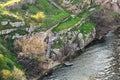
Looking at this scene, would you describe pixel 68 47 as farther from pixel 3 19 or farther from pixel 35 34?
pixel 3 19

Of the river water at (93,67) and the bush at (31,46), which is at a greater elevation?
the bush at (31,46)

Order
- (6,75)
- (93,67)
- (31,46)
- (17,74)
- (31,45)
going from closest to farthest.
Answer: (6,75) → (17,74) → (93,67) → (31,46) → (31,45)

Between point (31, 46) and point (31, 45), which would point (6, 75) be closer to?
point (31, 46)

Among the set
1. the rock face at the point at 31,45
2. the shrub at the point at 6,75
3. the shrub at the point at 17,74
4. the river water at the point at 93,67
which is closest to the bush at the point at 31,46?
the rock face at the point at 31,45

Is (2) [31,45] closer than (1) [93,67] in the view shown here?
No

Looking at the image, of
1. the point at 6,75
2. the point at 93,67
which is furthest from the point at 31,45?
the point at 93,67

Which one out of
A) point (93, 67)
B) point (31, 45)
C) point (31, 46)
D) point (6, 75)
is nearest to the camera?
point (6, 75)

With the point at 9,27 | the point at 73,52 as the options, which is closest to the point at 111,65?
the point at 73,52

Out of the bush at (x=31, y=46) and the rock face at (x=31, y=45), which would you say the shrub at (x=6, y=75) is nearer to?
the bush at (x=31, y=46)
